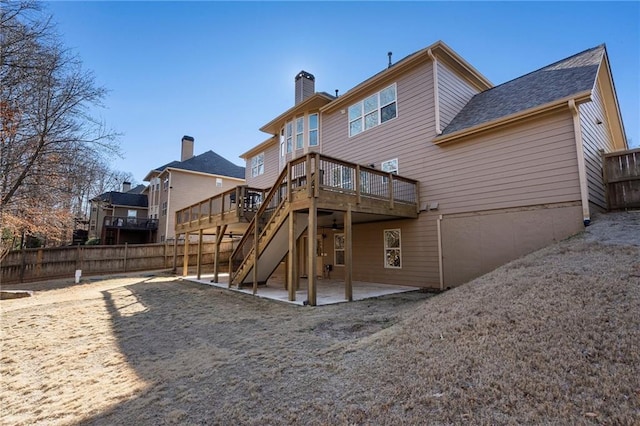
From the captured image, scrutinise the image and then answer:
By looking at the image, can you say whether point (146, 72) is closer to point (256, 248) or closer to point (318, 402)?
point (256, 248)

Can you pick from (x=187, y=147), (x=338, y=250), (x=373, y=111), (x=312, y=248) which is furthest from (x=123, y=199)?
(x=312, y=248)

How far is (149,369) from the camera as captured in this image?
13.0 ft

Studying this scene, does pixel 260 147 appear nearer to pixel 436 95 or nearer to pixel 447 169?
pixel 436 95

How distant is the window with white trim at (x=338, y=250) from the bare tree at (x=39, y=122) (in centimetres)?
915

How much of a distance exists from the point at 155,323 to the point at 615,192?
1168 cm

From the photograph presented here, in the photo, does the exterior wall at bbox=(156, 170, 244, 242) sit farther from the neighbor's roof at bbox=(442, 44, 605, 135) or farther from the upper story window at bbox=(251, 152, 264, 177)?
the neighbor's roof at bbox=(442, 44, 605, 135)

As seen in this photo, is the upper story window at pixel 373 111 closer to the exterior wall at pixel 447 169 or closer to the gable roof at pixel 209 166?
the exterior wall at pixel 447 169

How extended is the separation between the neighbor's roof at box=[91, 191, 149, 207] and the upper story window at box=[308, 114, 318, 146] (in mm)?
23421

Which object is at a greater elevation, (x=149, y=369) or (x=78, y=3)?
(x=78, y=3)

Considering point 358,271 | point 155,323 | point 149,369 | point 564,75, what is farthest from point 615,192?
point 155,323

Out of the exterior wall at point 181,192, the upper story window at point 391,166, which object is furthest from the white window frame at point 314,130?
the exterior wall at point 181,192

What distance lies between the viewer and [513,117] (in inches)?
314

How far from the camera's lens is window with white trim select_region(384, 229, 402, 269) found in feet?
34.9

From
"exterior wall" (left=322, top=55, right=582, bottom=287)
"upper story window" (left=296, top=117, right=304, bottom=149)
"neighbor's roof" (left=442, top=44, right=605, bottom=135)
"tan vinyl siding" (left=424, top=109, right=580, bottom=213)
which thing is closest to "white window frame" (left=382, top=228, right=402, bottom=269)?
"exterior wall" (left=322, top=55, right=582, bottom=287)
